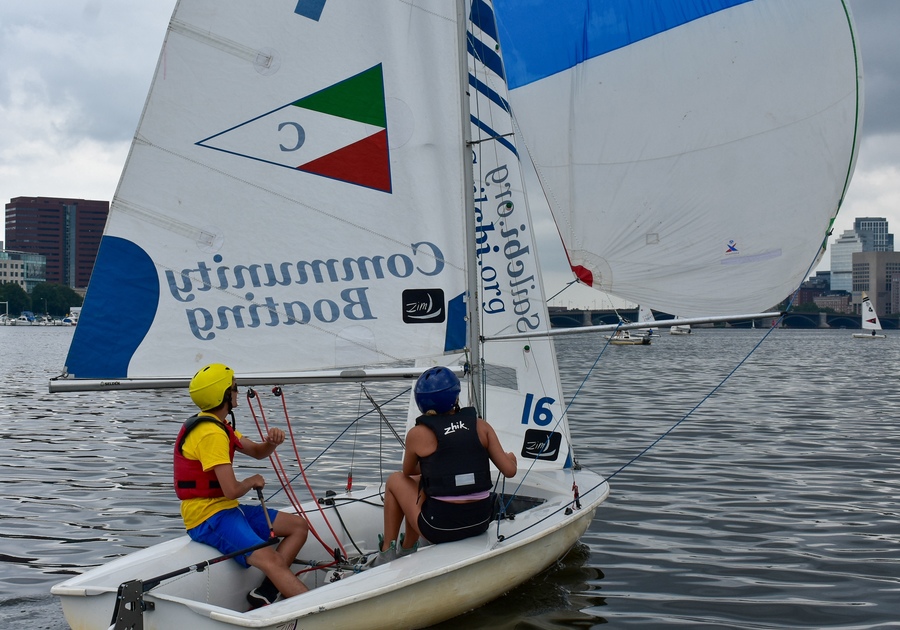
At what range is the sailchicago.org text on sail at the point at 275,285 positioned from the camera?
20.2ft

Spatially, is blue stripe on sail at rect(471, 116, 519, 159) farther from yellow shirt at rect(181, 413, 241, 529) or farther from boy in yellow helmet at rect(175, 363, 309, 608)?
yellow shirt at rect(181, 413, 241, 529)

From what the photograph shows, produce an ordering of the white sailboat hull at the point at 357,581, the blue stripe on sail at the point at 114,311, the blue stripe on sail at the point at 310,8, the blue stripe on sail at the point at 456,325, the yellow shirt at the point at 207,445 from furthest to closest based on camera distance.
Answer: the blue stripe on sail at the point at 456,325
the blue stripe on sail at the point at 310,8
the blue stripe on sail at the point at 114,311
the yellow shirt at the point at 207,445
the white sailboat hull at the point at 357,581

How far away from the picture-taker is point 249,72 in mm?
6219

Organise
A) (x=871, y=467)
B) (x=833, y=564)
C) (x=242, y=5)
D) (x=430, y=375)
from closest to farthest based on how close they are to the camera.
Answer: (x=430, y=375) → (x=242, y=5) → (x=833, y=564) → (x=871, y=467)

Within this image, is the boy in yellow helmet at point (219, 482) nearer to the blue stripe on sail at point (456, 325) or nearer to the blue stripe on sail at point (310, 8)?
the blue stripe on sail at point (456, 325)

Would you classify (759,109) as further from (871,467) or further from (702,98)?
(871,467)

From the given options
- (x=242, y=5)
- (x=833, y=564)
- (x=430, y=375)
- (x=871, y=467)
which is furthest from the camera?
(x=871, y=467)

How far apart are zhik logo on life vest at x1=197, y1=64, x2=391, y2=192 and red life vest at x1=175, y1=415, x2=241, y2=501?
1.97 metres

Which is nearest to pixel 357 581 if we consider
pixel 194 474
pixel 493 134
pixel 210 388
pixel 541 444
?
pixel 194 474

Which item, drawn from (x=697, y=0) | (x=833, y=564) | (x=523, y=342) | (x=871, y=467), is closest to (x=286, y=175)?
(x=523, y=342)

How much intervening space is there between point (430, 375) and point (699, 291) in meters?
1.99

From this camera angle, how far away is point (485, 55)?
7254 mm

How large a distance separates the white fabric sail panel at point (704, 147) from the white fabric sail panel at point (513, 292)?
2.95 ft

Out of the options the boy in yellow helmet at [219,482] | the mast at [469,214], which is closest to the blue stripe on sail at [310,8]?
the mast at [469,214]
